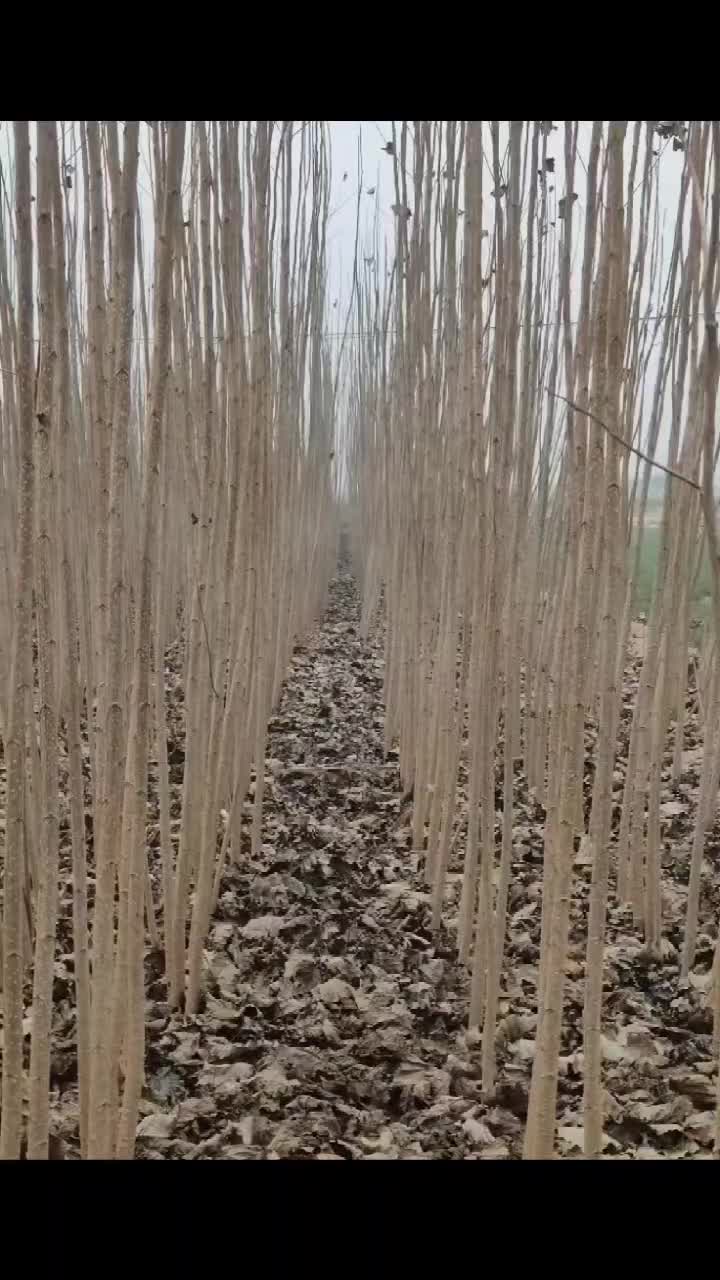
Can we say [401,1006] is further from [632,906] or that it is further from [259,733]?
[259,733]

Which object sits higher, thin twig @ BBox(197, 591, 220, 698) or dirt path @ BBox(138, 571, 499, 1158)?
thin twig @ BBox(197, 591, 220, 698)

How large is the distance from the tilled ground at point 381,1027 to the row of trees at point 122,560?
0.10m

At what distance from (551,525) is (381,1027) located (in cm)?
149

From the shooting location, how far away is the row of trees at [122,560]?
838mm

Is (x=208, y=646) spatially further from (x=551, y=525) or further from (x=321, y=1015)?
(x=551, y=525)

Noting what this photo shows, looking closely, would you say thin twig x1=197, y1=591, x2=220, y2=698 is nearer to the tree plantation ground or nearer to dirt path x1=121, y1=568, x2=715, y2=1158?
the tree plantation ground

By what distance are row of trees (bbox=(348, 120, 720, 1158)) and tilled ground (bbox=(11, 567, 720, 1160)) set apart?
0.23ft

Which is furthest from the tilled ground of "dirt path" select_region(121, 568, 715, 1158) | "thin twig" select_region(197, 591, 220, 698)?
"thin twig" select_region(197, 591, 220, 698)

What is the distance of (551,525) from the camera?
2.48m

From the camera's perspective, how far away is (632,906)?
1763 mm

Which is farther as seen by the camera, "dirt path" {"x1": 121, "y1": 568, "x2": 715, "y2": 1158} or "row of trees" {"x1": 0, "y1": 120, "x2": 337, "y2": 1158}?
"dirt path" {"x1": 121, "y1": 568, "x2": 715, "y2": 1158}

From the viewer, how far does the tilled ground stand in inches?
47.3

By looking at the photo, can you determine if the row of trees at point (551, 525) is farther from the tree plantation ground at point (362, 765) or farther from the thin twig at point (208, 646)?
the thin twig at point (208, 646)
